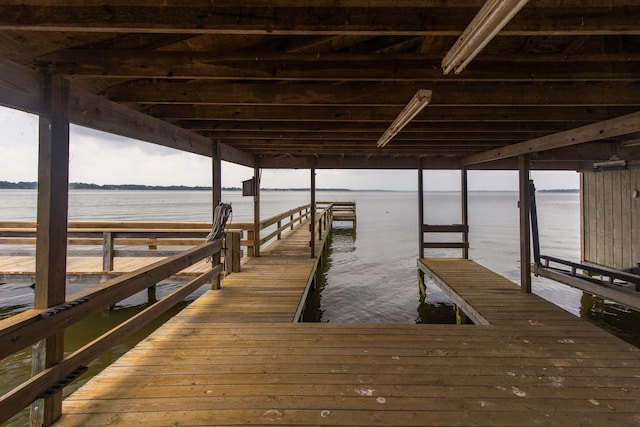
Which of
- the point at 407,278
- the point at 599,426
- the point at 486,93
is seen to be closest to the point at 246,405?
the point at 599,426

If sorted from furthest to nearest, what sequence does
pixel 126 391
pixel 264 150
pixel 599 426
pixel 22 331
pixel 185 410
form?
pixel 264 150
pixel 126 391
pixel 185 410
pixel 599 426
pixel 22 331

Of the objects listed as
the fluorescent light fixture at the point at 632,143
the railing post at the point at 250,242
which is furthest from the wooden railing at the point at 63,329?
the fluorescent light fixture at the point at 632,143

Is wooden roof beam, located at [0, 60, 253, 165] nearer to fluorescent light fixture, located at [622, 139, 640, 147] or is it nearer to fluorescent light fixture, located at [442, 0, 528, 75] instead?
fluorescent light fixture, located at [442, 0, 528, 75]

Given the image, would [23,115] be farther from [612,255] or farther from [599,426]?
[612,255]

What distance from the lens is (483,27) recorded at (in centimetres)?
153

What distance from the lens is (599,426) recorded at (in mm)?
1943

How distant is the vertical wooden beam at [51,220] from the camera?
202 cm

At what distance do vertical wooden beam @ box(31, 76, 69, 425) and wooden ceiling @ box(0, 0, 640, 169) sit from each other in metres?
0.14

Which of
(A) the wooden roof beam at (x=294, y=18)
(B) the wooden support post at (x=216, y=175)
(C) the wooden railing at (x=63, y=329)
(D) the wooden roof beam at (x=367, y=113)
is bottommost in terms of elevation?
(C) the wooden railing at (x=63, y=329)

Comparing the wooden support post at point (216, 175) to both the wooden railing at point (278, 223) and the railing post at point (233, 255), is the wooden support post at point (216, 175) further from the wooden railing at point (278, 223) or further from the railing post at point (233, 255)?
the wooden railing at point (278, 223)

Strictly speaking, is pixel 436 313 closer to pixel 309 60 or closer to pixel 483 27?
pixel 309 60

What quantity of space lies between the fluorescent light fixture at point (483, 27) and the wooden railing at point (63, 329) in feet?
9.30

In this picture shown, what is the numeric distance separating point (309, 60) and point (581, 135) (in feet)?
11.8

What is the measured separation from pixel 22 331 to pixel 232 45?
7.42 ft
